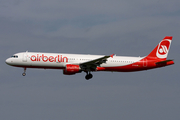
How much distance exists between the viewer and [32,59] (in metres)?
57.6

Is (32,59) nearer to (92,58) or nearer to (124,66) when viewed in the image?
(92,58)

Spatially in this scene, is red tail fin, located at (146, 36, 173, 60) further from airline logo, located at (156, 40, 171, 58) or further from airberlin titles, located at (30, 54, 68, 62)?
airberlin titles, located at (30, 54, 68, 62)

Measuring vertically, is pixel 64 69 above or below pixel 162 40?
below

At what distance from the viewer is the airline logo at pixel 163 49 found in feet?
212

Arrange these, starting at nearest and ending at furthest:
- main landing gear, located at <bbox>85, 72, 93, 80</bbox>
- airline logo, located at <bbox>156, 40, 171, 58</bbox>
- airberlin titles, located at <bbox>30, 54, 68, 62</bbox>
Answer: airberlin titles, located at <bbox>30, 54, 68, 62</bbox> → main landing gear, located at <bbox>85, 72, 93, 80</bbox> → airline logo, located at <bbox>156, 40, 171, 58</bbox>

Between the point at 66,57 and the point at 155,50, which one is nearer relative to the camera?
the point at 66,57

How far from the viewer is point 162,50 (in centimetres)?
6481

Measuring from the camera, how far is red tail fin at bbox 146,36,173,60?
2532 inches

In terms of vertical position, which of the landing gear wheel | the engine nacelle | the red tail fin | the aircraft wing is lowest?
the landing gear wheel

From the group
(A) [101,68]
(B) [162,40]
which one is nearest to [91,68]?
(A) [101,68]

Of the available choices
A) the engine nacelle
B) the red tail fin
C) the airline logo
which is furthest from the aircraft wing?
the airline logo

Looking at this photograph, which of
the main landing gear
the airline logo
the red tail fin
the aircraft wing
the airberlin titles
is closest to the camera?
the aircraft wing

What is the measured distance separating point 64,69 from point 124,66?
10907 millimetres

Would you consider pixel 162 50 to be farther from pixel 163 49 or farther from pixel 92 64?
pixel 92 64
